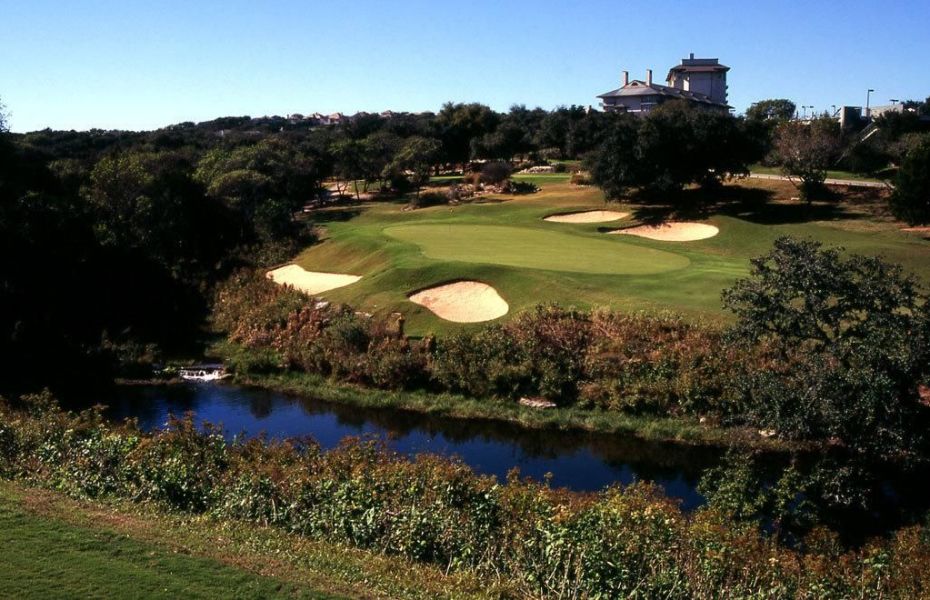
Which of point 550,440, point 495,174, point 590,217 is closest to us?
point 550,440

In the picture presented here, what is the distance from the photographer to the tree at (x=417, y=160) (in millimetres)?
64375

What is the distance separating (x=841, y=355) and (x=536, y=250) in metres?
22.2

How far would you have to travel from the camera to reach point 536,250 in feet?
131

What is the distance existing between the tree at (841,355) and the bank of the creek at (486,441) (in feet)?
6.12

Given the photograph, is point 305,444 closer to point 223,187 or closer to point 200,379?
point 200,379

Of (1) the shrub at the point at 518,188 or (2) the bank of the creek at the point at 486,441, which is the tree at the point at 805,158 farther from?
(2) the bank of the creek at the point at 486,441

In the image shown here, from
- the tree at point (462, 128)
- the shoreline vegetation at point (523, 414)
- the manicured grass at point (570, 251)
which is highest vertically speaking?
the tree at point (462, 128)

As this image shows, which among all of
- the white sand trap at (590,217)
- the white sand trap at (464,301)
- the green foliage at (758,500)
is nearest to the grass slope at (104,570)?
the green foliage at (758,500)

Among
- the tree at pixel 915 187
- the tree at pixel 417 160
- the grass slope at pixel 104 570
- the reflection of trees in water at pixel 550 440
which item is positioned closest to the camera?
the grass slope at pixel 104 570

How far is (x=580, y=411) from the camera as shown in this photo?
1028 inches

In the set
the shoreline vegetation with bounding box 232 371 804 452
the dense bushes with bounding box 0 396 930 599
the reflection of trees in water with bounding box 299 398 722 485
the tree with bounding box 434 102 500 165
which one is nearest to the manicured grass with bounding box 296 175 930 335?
the shoreline vegetation with bounding box 232 371 804 452

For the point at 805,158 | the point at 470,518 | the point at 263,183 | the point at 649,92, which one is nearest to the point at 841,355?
the point at 470,518

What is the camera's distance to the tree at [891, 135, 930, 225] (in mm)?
42312

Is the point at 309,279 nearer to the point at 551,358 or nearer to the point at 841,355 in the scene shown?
the point at 551,358
